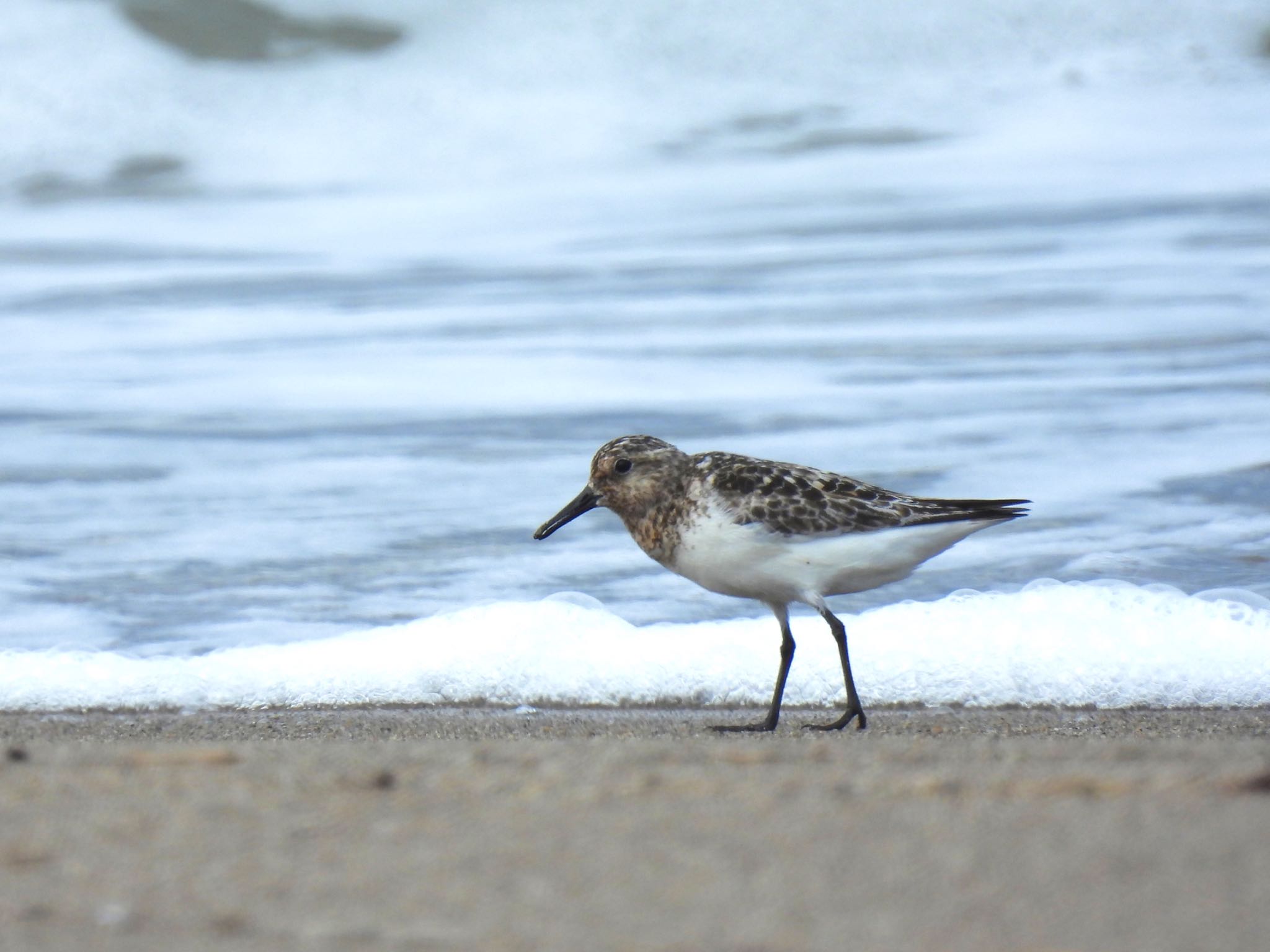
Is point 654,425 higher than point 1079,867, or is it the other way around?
point 654,425

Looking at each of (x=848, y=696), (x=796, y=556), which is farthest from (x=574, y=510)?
(x=848, y=696)

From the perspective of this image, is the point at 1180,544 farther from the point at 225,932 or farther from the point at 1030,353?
the point at 225,932

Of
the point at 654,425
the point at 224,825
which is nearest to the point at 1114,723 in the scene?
Answer: the point at 224,825

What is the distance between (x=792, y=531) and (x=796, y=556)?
8cm

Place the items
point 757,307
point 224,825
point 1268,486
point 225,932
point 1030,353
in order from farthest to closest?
point 757,307 < point 1030,353 < point 1268,486 < point 224,825 < point 225,932

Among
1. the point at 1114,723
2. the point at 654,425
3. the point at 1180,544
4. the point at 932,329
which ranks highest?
the point at 932,329

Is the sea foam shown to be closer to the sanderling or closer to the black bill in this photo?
the black bill

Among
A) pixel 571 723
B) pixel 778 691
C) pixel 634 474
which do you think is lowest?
pixel 571 723

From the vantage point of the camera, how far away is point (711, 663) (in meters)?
5.35

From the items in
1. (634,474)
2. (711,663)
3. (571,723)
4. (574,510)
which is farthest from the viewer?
(711,663)

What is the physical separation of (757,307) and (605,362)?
7.51ft

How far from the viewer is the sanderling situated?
4.46 meters

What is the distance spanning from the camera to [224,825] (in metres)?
2.34

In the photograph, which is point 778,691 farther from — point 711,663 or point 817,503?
point 711,663
